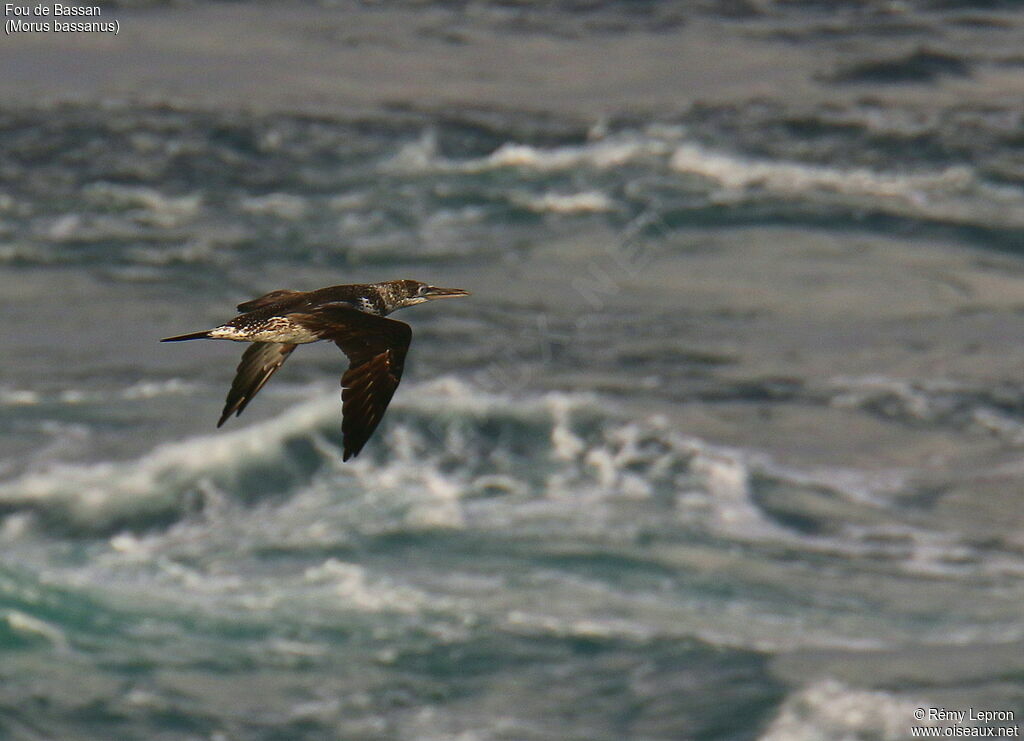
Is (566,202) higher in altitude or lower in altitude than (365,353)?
lower

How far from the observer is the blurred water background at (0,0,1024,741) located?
28391 millimetres

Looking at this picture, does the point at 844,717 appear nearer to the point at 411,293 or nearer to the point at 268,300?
the point at 411,293

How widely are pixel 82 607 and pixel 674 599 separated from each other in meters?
10.5

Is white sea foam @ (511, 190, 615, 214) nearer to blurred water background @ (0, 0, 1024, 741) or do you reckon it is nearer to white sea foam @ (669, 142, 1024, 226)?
blurred water background @ (0, 0, 1024, 741)

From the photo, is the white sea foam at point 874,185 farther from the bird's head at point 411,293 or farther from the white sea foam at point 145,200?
the bird's head at point 411,293

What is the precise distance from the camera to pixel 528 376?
136ft

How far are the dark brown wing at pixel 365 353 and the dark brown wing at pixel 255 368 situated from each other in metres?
1.29

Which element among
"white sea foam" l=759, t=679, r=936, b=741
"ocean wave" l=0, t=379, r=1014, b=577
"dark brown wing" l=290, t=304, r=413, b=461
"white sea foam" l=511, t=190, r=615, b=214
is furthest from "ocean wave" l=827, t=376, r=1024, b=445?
"dark brown wing" l=290, t=304, r=413, b=461

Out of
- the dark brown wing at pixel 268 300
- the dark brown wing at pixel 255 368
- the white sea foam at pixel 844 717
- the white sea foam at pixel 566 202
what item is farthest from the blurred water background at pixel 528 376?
Answer: the dark brown wing at pixel 268 300

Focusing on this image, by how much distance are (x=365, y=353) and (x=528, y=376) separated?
104ft

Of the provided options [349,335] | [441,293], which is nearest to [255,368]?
[441,293]

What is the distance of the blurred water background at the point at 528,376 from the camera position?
2839 centimetres

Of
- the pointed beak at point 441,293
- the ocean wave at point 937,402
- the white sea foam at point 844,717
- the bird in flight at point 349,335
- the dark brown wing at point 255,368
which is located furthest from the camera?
the ocean wave at point 937,402

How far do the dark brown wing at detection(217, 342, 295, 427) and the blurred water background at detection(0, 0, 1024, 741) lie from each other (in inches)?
617
